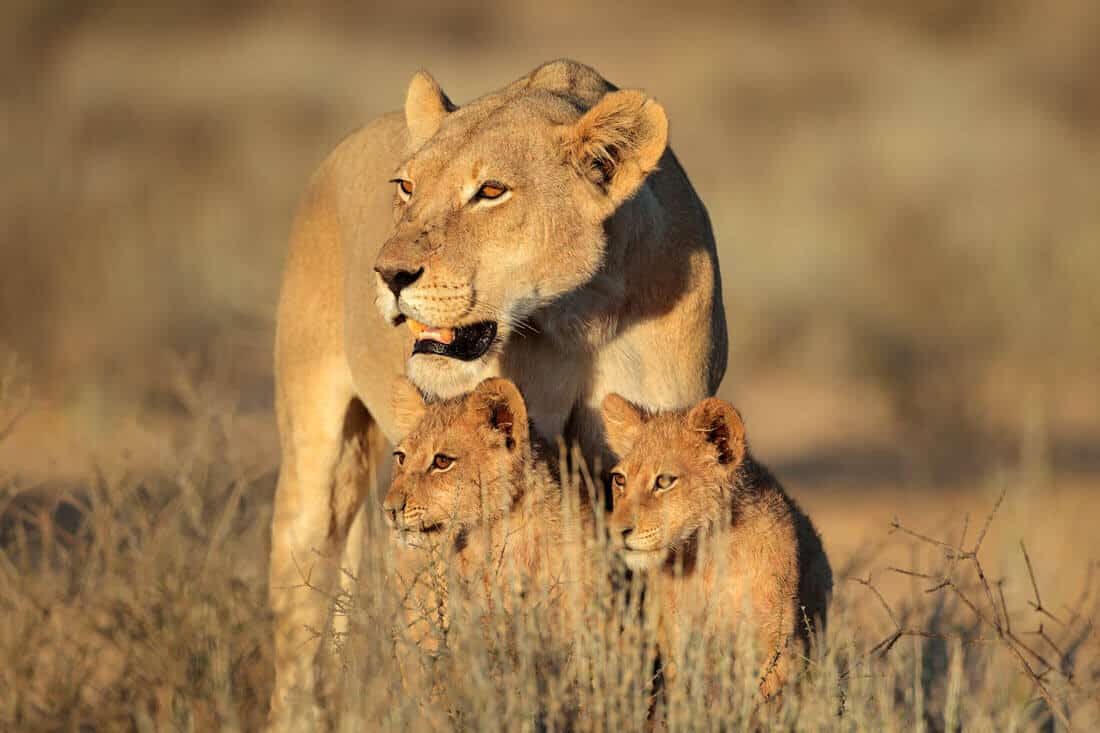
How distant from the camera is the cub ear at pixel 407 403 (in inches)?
202

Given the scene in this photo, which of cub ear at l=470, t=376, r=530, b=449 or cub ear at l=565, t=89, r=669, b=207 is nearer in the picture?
cub ear at l=470, t=376, r=530, b=449

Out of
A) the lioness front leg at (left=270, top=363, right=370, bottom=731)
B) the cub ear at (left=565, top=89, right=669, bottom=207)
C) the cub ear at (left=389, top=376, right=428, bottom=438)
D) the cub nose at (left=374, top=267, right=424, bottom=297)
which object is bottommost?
the cub ear at (left=389, top=376, right=428, bottom=438)

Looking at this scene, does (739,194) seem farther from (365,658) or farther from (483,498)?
(365,658)

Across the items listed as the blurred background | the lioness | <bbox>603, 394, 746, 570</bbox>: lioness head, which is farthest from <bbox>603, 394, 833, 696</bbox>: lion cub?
the blurred background

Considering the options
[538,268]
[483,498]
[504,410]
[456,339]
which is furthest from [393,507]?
[538,268]

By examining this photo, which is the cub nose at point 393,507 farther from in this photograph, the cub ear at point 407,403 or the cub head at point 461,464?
the cub ear at point 407,403

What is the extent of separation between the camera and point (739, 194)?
1864cm

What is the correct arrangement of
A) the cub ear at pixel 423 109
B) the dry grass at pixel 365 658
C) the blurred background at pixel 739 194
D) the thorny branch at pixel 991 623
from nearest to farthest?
the dry grass at pixel 365 658
the thorny branch at pixel 991 623
the cub ear at pixel 423 109
the blurred background at pixel 739 194

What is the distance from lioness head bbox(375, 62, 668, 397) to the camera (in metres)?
4.77

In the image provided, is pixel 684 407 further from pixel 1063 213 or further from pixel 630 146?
pixel 1063 213

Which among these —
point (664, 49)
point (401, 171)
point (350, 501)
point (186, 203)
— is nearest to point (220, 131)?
point (186, 203)

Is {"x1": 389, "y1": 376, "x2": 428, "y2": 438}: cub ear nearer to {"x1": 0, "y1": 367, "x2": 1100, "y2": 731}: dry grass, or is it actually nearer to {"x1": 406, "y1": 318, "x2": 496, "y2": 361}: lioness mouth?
{"x1": 406, "y1": 318, "x2": 496, "y2": 361}: lioness mouth

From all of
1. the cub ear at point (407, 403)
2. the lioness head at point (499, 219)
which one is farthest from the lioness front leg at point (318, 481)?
the lioness head at point (499, 219)

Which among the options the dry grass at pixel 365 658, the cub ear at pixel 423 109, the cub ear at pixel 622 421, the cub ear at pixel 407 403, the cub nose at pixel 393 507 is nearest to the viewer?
the dry grass at pixel 365 658
